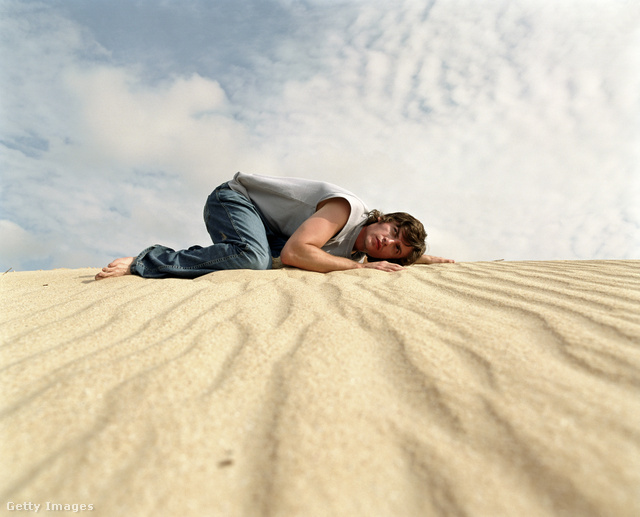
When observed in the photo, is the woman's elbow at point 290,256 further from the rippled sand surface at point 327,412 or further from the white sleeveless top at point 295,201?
the rippled sand surface at point 327,412

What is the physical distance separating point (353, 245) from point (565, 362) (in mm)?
2156

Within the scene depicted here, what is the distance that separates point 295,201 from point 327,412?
2304 mm

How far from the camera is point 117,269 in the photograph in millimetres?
2535

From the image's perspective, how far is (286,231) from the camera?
3188mm

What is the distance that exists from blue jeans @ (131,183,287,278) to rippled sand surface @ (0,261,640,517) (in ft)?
3.71

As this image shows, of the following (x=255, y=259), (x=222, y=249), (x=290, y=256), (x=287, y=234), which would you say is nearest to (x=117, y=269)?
(x=222, y=249)

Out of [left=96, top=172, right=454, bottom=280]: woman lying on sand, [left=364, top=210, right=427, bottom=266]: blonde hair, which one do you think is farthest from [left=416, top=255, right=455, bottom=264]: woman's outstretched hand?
[left=364, top=210, right=427, bottom=266]: blonde hair

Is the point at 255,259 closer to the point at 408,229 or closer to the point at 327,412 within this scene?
the point at 408,229

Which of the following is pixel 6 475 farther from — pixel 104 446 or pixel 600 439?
pixel 600 439

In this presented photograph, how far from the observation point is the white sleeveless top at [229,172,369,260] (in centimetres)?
284

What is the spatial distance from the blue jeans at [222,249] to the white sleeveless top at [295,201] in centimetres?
10

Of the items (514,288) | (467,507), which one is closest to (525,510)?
(467,507)

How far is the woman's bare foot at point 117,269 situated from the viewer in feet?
8.14

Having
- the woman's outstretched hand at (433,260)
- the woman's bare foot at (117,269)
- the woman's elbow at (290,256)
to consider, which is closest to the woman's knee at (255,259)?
the woman's elbow at (290,256)
